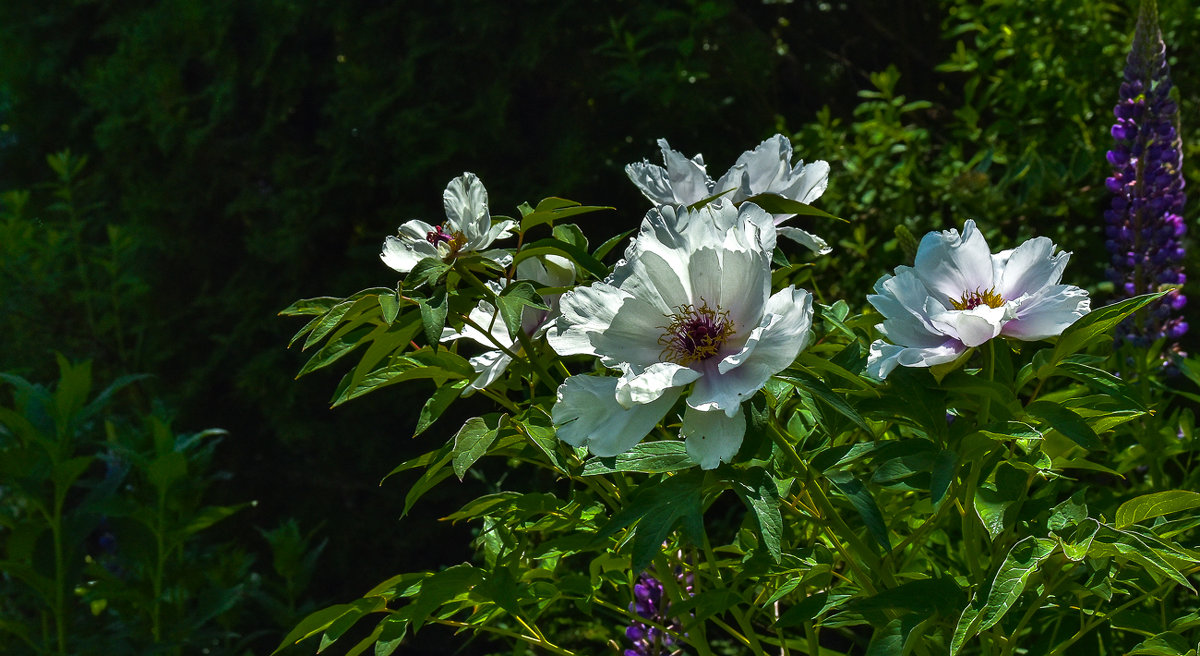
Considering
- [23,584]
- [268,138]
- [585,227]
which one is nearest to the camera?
[23,584]

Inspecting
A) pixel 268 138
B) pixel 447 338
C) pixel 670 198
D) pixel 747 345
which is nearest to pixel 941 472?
pixel 747 345

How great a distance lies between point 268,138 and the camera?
370 cm

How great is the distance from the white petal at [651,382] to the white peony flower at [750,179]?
14.0 inches

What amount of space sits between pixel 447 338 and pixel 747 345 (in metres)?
0.43

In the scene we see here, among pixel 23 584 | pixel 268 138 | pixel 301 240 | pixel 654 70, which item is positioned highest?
pixel 654 70

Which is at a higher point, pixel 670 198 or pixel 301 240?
pixel 670 198

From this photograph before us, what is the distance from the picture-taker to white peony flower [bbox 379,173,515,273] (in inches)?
43.9

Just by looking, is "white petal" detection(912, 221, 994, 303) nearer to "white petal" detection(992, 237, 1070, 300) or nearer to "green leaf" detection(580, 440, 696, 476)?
"white petal" detection(992, 237, 1070, 300)

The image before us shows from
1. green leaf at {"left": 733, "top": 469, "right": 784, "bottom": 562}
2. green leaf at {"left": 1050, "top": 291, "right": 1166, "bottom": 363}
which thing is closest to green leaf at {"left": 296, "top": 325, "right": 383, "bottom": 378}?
green leaf at {"left": 733, "top": 469, "right": 784, "bottom": 562}

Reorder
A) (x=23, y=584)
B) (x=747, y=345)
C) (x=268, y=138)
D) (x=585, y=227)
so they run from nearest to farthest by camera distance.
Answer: (x=747, y=345)
(x=23, y=584)
(x=585, y=227)
(x=268, y=138)

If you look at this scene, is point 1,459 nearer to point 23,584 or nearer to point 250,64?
point 23,584

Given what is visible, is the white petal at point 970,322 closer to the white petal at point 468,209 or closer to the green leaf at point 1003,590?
the green leaf at point 1003,590

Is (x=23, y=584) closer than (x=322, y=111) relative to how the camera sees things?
Yes

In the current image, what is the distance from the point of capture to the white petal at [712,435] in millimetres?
878
